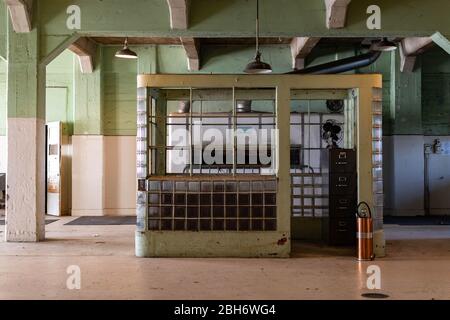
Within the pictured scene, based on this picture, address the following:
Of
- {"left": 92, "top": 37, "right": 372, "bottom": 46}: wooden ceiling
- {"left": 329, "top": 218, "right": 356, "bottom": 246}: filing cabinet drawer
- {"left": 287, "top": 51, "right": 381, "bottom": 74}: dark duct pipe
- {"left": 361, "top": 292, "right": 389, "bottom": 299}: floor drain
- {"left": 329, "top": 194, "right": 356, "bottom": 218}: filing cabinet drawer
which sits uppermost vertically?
{"left": 92, "top": 37, "right": 372, "bottom": 46}: wooden ceiling

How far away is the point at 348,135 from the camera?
320 inches

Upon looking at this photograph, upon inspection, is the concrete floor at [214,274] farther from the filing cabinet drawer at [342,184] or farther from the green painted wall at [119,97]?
the green painted wall at [119,97]

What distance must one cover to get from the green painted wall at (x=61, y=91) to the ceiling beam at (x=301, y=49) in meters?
5.55

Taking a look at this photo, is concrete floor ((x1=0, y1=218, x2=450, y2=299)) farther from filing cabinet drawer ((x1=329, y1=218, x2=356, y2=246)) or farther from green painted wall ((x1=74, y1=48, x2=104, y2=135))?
green painted wall ((x1=74, y1=48, x2=104, y2=135))

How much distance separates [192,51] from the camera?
473 inches

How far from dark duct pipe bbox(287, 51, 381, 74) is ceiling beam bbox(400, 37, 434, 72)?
2.38 feet

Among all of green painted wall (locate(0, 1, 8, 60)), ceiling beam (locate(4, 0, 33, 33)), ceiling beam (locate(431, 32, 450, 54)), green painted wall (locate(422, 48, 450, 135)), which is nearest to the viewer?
ceiling beam (locate(4, 0, 33, 33))

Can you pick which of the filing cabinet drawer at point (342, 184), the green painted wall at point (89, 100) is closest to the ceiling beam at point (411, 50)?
the filing cabinet drawer at point (342, 184)

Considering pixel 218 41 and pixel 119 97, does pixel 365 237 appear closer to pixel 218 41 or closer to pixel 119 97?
pixel 218 41

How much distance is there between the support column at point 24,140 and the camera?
27.8 ft

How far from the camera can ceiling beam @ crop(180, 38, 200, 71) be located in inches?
441

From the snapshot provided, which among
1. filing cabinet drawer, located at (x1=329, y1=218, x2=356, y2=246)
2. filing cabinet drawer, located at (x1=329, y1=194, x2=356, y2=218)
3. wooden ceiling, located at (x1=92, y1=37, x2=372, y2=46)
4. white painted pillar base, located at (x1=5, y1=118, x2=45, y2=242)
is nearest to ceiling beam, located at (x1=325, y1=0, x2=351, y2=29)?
filing cabinet drawer, located at (x1=329, y1=194, x2=356, y2=218)

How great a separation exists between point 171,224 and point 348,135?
3.08 meters

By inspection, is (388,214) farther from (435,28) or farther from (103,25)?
(103,25)
